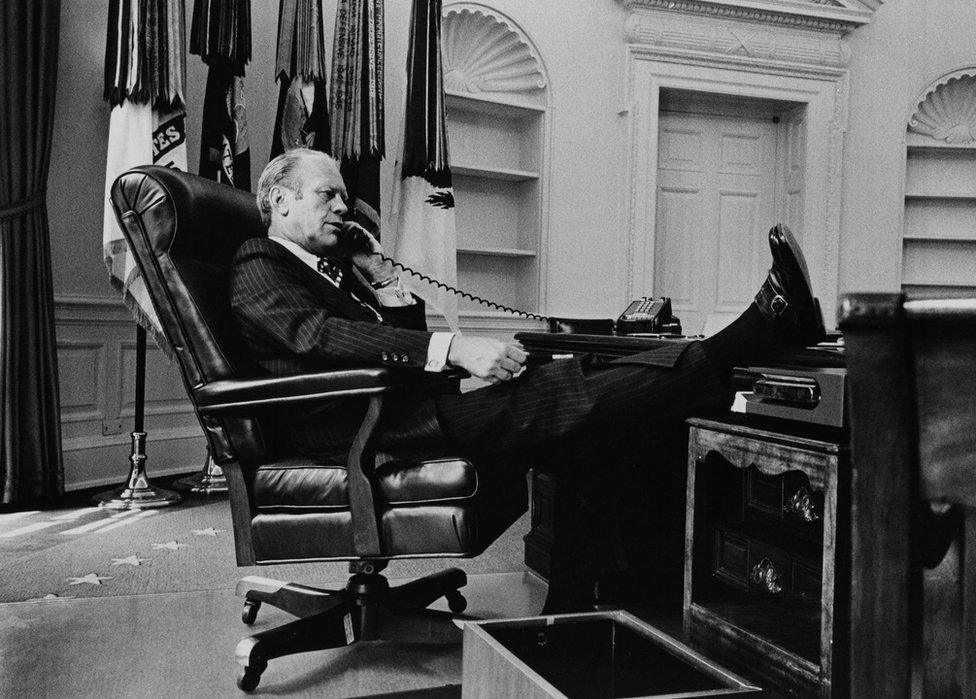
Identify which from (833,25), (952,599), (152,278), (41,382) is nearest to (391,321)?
(152,278)

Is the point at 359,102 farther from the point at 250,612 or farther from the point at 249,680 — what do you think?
the point at 249,680

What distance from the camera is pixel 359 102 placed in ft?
12.5

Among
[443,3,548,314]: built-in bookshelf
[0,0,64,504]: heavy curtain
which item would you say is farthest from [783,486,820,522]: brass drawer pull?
[443,3,548,314]: built-in bookshelf

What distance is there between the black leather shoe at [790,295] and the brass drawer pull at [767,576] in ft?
1.41

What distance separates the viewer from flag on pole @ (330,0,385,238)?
150 inches

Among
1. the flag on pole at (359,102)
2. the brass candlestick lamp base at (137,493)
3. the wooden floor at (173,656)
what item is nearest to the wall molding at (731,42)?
the flag on pole at (359,102)

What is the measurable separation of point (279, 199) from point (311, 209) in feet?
0.23

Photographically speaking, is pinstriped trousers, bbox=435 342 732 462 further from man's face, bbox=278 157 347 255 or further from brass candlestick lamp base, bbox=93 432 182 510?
brass candlestick lamp base, bbox=93 432 182 510

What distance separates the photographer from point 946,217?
5.48 m

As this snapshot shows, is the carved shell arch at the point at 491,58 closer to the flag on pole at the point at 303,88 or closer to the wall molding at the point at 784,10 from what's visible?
the wall molding at the point at 784,10

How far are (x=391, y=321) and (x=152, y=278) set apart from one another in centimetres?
58

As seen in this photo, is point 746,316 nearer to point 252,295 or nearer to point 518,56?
point 252,295

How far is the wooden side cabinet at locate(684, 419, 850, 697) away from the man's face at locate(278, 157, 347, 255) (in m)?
0.88

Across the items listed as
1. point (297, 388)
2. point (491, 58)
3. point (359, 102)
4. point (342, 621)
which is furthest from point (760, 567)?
point (491, 58)
